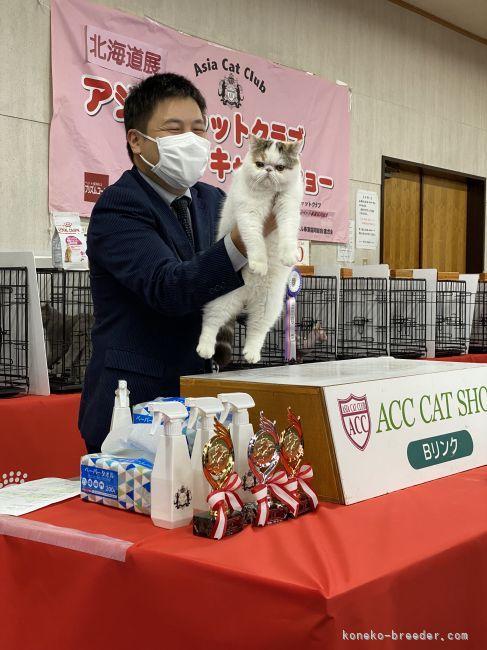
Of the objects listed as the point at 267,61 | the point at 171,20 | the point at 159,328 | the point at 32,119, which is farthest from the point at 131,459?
the point at 267,61

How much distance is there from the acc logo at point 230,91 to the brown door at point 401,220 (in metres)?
1.83

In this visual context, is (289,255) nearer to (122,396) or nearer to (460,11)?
(122,396)

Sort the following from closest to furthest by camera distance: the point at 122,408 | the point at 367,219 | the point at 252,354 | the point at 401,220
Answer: the point at 122,408 < the point at 252,354 < the point at 367,219 < the point at 401,220

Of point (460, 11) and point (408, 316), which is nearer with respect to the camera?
point (408, 316)

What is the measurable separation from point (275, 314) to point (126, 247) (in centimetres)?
33

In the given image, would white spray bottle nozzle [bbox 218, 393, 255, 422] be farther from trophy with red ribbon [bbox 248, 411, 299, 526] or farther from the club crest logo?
the club crest logo

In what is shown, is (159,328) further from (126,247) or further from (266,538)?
(266,538)

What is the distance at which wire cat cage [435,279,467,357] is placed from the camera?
188 inches

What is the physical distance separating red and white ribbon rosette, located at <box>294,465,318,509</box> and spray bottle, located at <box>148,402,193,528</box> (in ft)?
0.58

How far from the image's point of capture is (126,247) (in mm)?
1424

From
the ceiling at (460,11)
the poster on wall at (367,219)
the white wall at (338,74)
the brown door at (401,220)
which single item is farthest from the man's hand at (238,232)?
the ceiling at (460,11)

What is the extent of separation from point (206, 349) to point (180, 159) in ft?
1.24

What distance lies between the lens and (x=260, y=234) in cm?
130

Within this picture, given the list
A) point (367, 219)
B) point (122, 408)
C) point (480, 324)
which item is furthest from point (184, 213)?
point (367, 219)
